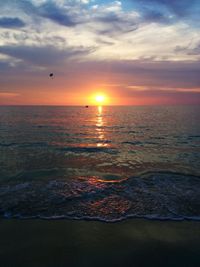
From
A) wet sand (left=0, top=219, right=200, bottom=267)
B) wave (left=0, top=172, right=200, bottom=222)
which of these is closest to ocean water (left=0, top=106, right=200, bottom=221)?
wave (left=0, top=172, right=200, bottom=222)

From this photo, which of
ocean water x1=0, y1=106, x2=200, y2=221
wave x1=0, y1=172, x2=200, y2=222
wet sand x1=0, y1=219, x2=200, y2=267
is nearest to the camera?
wet sand x1=0, y1=219, x2=200, y2=267

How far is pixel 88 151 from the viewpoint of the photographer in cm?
2441

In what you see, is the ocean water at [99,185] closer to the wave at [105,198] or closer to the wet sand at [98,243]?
the wave at [105,198]

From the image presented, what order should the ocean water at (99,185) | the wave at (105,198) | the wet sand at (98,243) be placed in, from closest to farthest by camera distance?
the wet sand at (98,243)
the wave at (105,198)
the ocean water at (99,185)

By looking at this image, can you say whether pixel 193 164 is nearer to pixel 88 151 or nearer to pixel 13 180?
pixel 88 151

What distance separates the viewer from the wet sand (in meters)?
6.57

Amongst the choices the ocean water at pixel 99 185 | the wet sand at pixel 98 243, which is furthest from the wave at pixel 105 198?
the wet sand at pixel 98 243

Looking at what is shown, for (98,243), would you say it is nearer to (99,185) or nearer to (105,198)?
(105,198)

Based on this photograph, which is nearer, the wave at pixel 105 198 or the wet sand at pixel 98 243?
the wet sand at pixel 98 243

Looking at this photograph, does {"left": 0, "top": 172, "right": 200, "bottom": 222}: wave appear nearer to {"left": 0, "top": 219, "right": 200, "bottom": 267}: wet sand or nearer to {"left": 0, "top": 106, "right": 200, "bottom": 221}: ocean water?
{"left": 0, "top": 106, "right": 200, "bottom": 221}: ocean water

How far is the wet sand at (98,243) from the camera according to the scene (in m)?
6.57

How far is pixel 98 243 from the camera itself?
7402 millimetres

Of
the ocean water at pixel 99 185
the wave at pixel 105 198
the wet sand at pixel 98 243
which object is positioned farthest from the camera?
the ocean water at pixel 99 185

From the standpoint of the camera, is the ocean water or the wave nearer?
the wave
